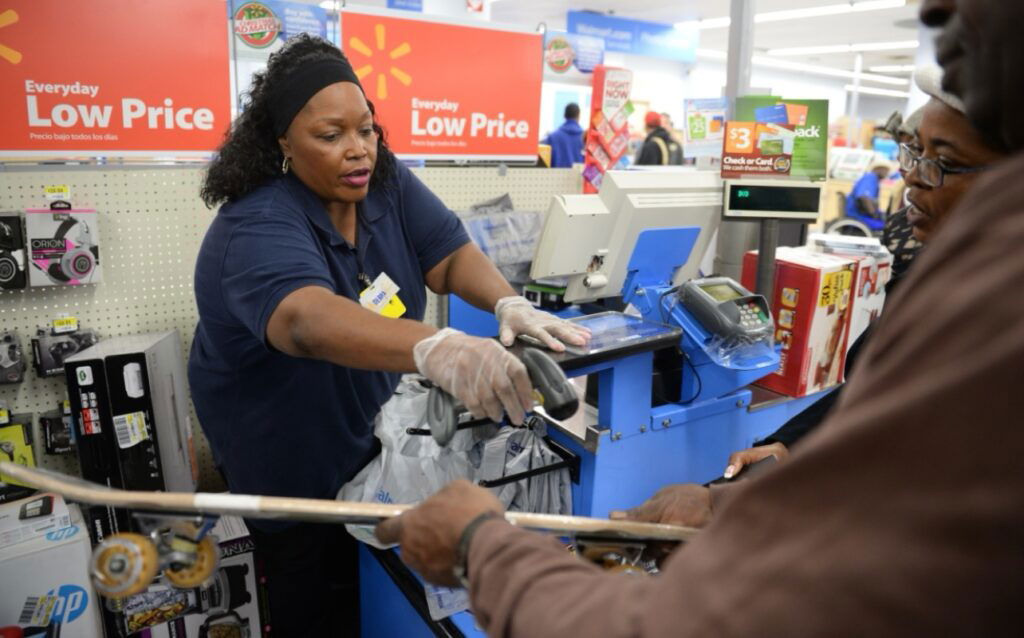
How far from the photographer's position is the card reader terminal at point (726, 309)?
5.78 feet

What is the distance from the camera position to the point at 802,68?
18750 millimetres

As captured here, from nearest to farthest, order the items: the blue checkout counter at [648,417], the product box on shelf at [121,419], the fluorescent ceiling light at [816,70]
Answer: the blue checkout counter at [648,417], the product box on shelf at [121,419], the fluorescent ceiling light at [816,70]

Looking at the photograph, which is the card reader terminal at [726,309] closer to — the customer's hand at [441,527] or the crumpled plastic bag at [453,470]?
the crumpled plastic bag at [453,470]

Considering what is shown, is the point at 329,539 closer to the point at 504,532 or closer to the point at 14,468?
the point at 14,468

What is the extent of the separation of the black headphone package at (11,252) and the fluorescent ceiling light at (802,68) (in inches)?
641

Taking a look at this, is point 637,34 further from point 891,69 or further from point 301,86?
point 301,86

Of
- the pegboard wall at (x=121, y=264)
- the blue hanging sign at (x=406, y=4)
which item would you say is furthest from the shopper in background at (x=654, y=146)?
the pegboard wall at (x=121, y=264)

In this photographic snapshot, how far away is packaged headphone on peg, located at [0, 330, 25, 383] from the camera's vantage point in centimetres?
224

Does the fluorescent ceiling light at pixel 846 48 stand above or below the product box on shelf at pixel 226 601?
above

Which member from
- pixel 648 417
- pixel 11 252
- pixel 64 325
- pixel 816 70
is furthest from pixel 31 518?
pixel 816 70

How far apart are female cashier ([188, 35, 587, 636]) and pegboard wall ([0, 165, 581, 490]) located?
875mm

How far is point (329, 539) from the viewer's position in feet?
6.35

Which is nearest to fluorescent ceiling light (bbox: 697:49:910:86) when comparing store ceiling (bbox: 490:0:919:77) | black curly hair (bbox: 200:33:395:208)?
store ceiling (bbox: 490:0:919:77)

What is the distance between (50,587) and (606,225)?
→ 6.09 feet
